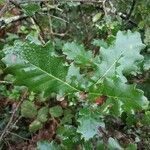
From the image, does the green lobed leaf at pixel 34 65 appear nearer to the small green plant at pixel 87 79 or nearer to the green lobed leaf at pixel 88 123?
the small green plant at pixel 87 79

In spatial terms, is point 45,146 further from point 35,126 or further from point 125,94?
point 35,126

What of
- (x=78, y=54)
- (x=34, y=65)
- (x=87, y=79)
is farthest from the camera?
(x=78, y=54)

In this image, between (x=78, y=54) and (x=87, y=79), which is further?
(x=78, y=54)

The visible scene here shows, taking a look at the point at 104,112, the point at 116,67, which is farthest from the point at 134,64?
the point at 104,112

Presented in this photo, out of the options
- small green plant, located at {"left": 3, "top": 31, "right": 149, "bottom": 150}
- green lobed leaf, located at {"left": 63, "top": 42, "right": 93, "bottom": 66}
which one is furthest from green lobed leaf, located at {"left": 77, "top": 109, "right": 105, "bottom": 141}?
green lobed leaf, located at {"left": 63, "top": 42, "right": 93, "bottom": 66}

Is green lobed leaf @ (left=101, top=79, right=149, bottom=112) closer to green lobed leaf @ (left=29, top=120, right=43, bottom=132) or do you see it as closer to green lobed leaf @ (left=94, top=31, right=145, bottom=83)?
green lobed leaf @ (left=94, top=31, right=145, bottom=83)

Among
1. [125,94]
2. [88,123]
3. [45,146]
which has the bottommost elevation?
[45,146]

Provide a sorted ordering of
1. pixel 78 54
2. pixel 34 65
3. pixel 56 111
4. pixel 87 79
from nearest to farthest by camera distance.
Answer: pixel 34 65
pixel 87 79
pixel 78 54
pixel 56 111

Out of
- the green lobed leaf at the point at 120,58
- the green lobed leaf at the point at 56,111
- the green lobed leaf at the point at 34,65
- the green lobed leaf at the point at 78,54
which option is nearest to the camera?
the green lobed leaf at the point at 34,65

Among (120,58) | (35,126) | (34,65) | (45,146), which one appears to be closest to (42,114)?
(35,126)

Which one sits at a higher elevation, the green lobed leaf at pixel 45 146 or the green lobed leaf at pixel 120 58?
the green lobed leaf at pixel 120 58

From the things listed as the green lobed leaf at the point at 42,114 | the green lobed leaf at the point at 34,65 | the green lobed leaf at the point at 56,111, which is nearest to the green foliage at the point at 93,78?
the green lobed leaf at the point at 34,65
